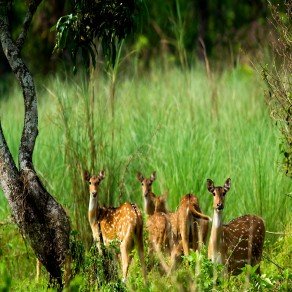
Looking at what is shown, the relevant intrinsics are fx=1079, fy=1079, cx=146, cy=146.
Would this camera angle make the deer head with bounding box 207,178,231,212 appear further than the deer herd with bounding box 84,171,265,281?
No

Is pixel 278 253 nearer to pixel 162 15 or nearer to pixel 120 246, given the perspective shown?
pixel 120 246

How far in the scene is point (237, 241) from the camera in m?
9.00

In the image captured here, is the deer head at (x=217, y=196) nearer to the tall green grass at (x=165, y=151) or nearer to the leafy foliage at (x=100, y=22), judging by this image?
the leafy foliage at (x=100, y=22)

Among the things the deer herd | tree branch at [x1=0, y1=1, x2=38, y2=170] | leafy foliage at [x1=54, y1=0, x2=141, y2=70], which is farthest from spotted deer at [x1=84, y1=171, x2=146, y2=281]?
leafy foliage at [x1=54, y1=0, x2=141, y2=70]

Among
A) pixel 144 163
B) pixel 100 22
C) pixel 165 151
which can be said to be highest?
pixel 100 22

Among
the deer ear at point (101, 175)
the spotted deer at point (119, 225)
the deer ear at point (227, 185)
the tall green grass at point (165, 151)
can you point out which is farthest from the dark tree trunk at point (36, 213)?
the tall green grass at point (165, 151)

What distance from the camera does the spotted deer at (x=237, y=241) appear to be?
8492 mm

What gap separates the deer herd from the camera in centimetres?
862

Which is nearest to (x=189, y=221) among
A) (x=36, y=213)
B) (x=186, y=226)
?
(x=186, y=226)

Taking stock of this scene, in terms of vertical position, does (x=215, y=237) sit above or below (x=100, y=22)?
below

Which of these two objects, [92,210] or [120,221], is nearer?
[120,221]

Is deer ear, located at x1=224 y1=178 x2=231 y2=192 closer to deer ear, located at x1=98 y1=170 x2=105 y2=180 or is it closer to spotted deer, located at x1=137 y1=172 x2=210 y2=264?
spotted deer, located at x1=137 y1=172 x2=210 y2=264

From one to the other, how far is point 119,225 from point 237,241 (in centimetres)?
100

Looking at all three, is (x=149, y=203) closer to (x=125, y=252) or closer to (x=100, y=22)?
(x=125, y=252)
